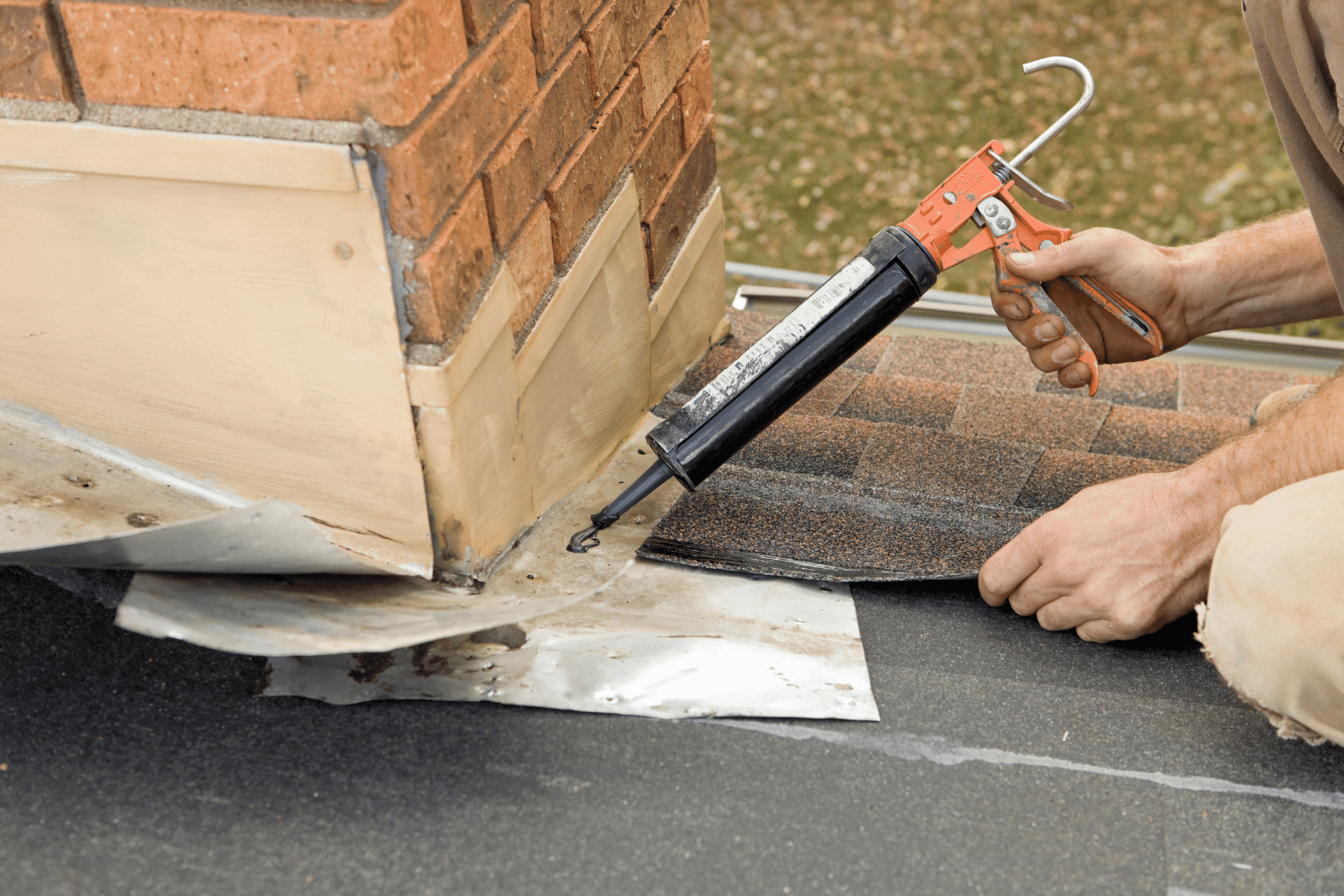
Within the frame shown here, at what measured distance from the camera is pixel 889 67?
6.77 m

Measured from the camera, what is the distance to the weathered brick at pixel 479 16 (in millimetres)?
1104

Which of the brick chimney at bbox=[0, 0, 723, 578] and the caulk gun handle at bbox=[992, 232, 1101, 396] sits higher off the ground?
the brick chimney at bbox=[0, 0, 723, 578]

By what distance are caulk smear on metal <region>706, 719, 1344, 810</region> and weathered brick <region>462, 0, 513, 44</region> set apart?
29.9 inches

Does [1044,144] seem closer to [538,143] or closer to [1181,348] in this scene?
[538,143]

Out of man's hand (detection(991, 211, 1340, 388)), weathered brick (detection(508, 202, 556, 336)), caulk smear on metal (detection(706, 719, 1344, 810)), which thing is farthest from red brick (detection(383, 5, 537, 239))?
man's hand (detection(991, 211, 1340, 388))

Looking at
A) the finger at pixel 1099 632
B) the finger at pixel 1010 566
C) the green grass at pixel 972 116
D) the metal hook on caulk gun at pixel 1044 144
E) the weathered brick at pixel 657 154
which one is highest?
the metal hook on caulk gun at pixel 1044 144

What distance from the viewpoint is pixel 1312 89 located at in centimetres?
137

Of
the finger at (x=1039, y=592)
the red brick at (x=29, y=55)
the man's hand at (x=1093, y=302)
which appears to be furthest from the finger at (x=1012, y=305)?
the red brick at (x=29, y=55)

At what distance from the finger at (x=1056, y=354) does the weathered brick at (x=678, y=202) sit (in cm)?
61

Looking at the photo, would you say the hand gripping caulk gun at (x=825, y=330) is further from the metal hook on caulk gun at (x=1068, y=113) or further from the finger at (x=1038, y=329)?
the finger at (x=1038, y=329)

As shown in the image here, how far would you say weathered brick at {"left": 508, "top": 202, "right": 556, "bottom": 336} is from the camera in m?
1.27

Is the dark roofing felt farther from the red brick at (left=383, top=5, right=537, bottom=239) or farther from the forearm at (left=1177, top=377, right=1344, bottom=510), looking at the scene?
the red brick at (left=383, top=5, right=537, bottom=239)

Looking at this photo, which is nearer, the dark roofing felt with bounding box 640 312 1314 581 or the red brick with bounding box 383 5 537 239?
the red brick with bounding box 383 5 537 239

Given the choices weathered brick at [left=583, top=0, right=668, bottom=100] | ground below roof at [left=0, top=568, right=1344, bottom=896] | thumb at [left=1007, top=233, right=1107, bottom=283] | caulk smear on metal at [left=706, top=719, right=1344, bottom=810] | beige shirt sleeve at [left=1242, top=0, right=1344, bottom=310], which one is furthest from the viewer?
thumb at [left=1007, top=233, right=1107, bottom=283]
